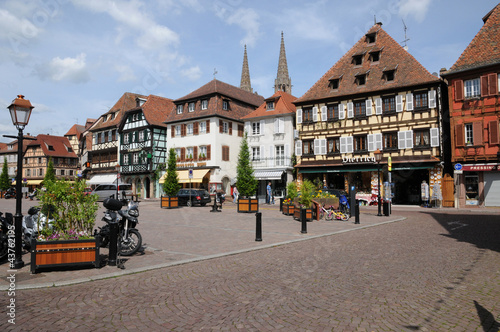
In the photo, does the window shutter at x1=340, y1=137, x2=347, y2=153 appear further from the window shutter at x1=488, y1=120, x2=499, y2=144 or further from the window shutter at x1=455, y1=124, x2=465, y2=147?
the window shutter at x1=488, y1=120, x2=499, y2=144

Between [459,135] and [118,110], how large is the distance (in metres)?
42.3

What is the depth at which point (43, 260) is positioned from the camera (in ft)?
22.5

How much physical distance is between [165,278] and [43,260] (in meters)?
2.37

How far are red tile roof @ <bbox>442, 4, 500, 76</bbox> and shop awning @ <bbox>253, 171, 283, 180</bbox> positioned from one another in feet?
54.2

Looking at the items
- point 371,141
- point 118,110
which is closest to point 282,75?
point 118,110

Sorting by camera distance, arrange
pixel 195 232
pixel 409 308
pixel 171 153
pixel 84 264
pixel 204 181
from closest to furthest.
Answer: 1. pixel 409 308
2. pixel 84 264
3. pixel 195 232
4. pixel 171 153
5. pixel 204 181

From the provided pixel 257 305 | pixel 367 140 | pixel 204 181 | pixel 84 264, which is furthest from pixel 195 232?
pixel 204 181

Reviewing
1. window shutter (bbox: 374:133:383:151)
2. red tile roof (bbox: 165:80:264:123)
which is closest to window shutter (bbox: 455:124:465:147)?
window shutter (bbox: 374:133:383:151)

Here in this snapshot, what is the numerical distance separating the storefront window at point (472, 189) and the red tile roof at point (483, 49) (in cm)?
766

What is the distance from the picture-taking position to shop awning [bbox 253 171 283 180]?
3612cm

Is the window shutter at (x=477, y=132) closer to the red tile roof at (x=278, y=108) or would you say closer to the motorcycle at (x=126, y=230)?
the red tile roof at (x=278, y=108)

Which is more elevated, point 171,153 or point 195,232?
point 171,153

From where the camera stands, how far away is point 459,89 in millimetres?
26406

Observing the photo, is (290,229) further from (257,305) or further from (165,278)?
(257,305)
